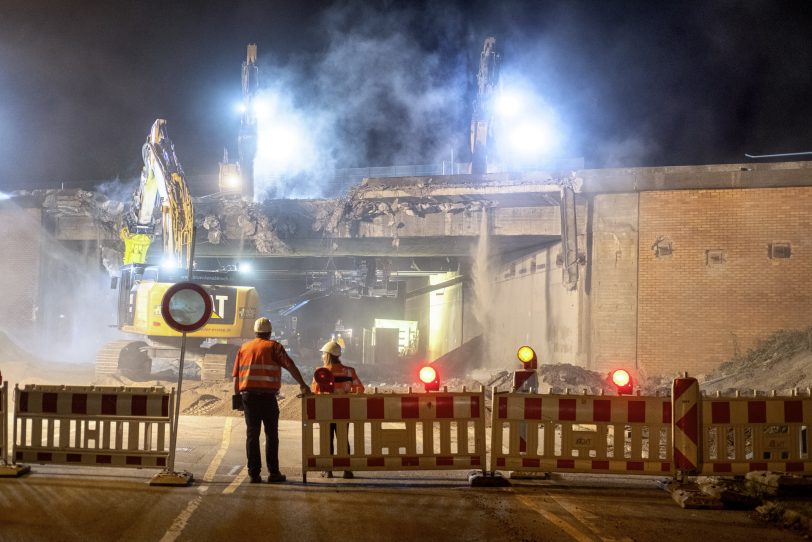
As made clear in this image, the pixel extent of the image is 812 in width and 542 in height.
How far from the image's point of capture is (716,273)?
1845 centimetres

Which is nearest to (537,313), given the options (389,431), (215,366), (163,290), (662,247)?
(662,247)

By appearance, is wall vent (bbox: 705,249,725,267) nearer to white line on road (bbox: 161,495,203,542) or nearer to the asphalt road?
the asphalt road

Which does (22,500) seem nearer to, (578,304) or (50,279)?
(578,304)

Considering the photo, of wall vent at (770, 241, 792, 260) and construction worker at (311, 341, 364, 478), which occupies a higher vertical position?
wall vent at (770, 241, 792, 260)

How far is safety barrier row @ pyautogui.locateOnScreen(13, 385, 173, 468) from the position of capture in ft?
24.3

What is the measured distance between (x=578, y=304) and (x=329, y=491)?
13.7 meters

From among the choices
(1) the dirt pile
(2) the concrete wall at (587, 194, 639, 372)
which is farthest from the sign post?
(2) the concrete wall at (587, 194, 639, 372)

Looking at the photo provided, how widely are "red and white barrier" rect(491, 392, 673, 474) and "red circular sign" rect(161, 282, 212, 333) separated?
9.75 feet

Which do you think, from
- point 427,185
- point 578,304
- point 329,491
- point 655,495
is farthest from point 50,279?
point 655,495

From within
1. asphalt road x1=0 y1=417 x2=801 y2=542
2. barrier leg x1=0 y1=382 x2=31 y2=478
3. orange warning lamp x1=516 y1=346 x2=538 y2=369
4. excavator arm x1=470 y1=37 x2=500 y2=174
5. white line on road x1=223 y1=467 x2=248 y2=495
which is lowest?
white line on road x1=223 y1=467 x2=248 y2=495

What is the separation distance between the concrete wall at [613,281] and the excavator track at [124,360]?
11531 millimetres

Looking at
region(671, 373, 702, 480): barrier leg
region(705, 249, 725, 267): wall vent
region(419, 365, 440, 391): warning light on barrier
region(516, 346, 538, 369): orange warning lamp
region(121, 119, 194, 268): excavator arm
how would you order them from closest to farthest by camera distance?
region(671, 373, 702, 480): barrier leg
region(419, 365, 440, 391): warning light on barrier
region(516, 346, 538, 369): orange warning lamp
region(121, 119, 194, 268): excavator arm
region(705, 249, 725, 267): wall vent

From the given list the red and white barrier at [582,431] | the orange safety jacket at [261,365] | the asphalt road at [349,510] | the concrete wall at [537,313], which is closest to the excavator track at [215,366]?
the concrete wall at [537,313]

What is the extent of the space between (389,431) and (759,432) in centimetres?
359
